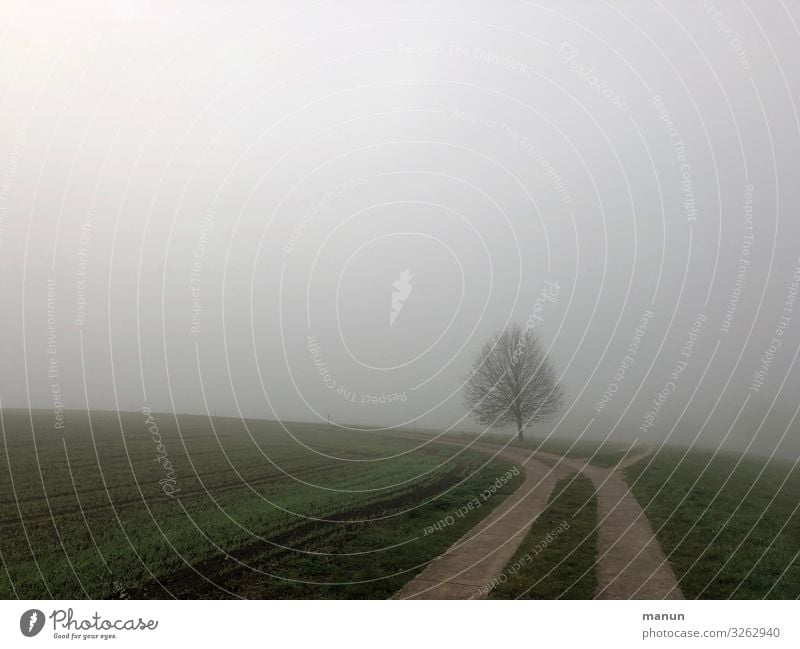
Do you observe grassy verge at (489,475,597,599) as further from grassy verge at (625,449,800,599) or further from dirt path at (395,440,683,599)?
grassy verge at (625,449,800,599)

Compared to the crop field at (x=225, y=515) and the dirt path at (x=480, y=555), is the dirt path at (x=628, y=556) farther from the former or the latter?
the crop field at (x=225, y=515)

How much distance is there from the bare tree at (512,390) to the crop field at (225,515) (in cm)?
827

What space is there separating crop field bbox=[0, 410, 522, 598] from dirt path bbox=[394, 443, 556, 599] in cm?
48

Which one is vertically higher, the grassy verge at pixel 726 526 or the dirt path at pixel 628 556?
the grassy verge at pixel 726 526

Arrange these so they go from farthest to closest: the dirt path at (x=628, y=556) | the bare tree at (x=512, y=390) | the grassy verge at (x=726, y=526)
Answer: the bare tree at (x=512, y=390) < the grassy verge at (x=726, y=526) < the dirt path at (x=628, y=556)

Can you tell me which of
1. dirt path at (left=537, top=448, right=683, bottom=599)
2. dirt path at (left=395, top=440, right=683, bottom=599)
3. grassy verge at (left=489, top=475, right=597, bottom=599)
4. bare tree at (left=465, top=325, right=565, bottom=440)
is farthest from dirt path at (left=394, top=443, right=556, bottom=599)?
bare tree at (left=465, top=325, right=565, bottom=440)

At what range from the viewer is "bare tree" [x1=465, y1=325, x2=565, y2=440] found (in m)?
34.5

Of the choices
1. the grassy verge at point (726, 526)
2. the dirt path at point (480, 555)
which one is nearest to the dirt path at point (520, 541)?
the dirt path at point (480, 555)

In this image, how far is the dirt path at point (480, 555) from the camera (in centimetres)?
1167

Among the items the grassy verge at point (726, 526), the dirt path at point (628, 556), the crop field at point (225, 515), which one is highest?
the grassy verge at point (726, 526)

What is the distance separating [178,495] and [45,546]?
5503 millimetres
